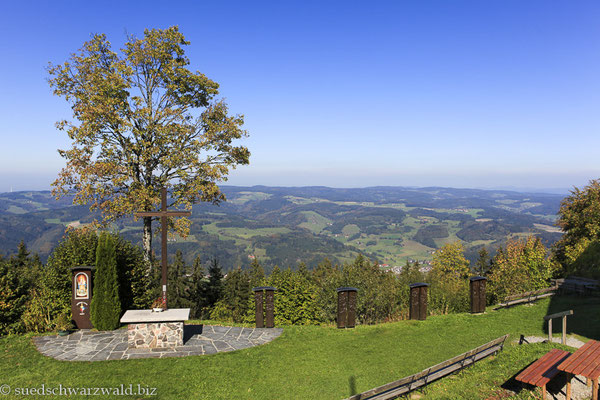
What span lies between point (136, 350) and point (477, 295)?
12.0m

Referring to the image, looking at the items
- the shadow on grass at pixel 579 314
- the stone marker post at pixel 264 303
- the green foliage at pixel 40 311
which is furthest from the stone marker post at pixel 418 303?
the green foliage at pixel 40 311

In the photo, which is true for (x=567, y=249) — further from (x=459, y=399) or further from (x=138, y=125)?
(x=138, y=125)

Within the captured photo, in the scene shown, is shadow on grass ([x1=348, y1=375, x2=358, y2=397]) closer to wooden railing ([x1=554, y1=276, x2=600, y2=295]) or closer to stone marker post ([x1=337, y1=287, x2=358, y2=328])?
stone marker post ([x1=337, y1=287, x2=358, y2=328])

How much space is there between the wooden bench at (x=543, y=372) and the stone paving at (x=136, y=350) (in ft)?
21.9

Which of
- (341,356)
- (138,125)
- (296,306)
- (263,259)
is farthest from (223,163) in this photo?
(263,259)

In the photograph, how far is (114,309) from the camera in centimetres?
1102

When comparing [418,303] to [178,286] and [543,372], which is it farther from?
[178,286]

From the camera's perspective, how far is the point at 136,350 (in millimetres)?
9398

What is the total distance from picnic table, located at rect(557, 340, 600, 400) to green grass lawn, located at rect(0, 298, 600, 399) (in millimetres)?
1532

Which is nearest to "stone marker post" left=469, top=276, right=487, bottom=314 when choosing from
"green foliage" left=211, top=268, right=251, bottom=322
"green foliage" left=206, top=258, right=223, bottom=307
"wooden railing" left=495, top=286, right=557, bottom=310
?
"wooden railing" left=495, top=286, right=557, bottom=310

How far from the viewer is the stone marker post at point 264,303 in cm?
1150

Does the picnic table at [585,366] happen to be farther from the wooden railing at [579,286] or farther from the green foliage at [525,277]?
the wooden railing at [579,286]

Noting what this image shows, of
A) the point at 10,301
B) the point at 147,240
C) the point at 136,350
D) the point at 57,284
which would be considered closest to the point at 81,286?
the point at 57,284

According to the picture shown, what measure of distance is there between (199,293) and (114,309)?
27.5 metres
